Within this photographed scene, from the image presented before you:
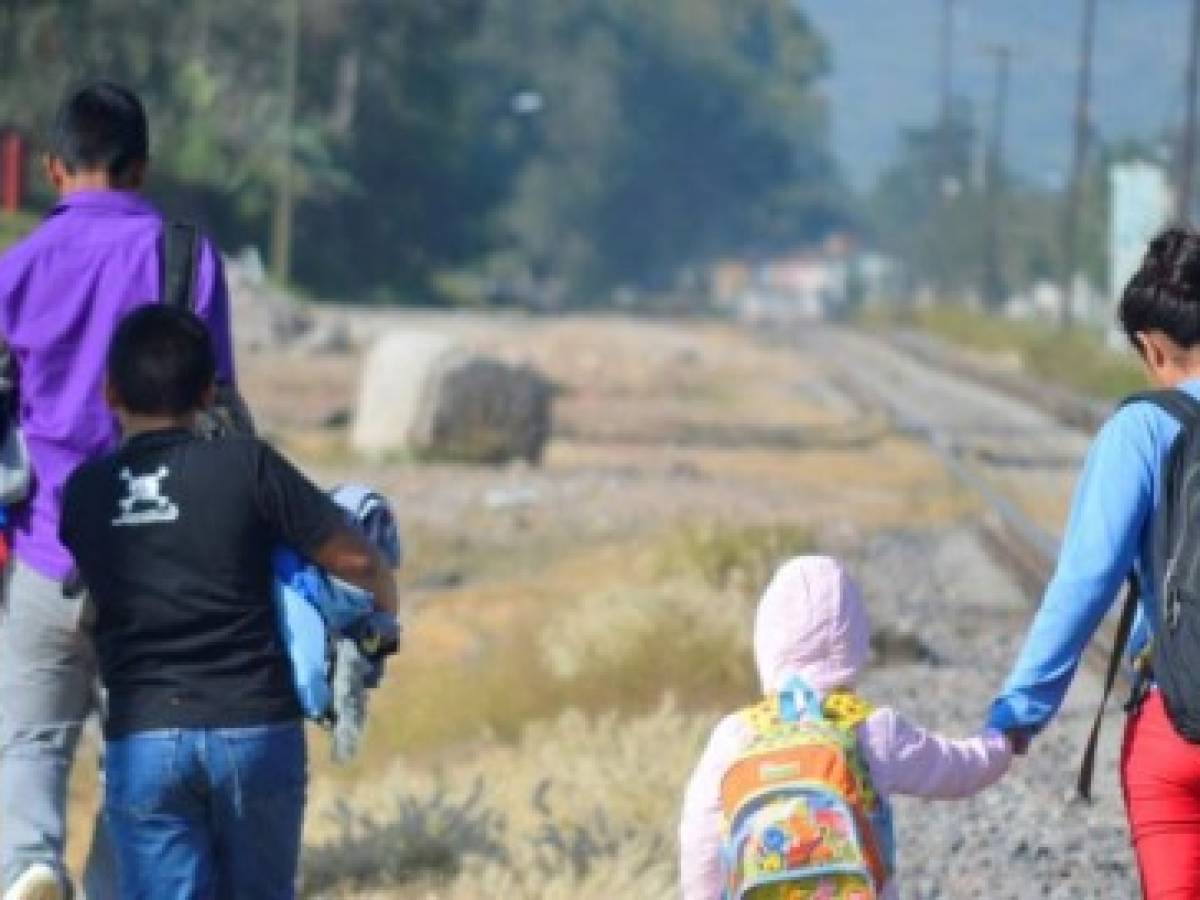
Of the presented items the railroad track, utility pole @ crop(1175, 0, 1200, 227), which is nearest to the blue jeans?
the railroad track

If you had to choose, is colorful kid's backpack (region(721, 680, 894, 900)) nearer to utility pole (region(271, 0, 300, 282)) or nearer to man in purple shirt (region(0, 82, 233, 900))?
man in purple shirt (region(0, 82, 233, 900))

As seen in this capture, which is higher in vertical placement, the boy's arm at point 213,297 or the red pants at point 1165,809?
the boy's arm at point 213,297

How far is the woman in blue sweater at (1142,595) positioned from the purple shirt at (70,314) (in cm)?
212

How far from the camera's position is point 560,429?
39875mm

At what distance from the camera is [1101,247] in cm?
11700

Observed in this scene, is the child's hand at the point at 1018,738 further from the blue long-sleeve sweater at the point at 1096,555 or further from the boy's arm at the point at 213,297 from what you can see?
the boy's arm at the point at 213,297

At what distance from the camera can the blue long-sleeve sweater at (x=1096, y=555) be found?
20.5ft

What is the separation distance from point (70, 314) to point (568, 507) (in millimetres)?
18794

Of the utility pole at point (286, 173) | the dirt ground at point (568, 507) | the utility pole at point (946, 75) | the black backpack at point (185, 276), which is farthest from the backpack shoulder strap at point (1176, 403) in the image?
the utility pole at point (946, 75)

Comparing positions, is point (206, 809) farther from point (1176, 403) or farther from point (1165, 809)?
point (1176, 403)

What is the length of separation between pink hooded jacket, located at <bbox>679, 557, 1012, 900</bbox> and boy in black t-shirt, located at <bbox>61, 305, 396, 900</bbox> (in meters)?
1.02

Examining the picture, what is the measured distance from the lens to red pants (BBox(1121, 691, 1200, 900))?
6.18 m

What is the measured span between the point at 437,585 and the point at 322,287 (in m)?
70.8

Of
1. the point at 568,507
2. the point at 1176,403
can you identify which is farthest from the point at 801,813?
the point at 568,507
